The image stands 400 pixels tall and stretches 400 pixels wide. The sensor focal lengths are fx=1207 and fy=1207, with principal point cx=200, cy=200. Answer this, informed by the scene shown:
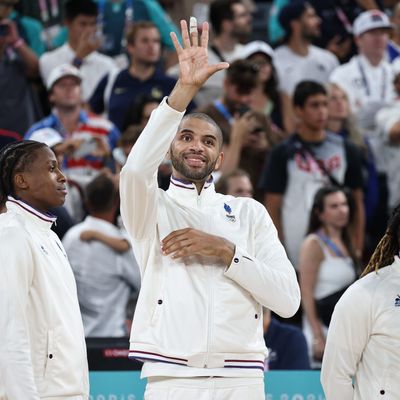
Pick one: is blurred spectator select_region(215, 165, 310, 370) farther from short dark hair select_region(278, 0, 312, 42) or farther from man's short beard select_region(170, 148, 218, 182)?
short dark hair select_region(278, 0, 312, 42)

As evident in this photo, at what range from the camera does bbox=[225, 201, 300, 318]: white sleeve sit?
5684 millimetres

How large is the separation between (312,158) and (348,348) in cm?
455

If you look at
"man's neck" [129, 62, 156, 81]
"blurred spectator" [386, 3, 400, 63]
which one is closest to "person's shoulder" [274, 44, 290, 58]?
"blurred spectator" [386, 3, 400, 63]

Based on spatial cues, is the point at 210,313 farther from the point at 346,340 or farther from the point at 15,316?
the point at 15,316

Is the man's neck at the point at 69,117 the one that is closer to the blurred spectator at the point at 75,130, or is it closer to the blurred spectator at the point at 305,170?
the blurred spectator at the point at 75,130

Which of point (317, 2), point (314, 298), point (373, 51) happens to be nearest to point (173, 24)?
point (317, 2)

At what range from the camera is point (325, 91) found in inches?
416

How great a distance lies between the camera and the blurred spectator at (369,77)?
1177 centimetres

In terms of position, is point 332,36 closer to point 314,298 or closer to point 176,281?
point 314,298

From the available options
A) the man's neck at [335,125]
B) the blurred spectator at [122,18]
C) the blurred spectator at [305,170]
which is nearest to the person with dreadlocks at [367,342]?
the blurred spectator at [305,170]

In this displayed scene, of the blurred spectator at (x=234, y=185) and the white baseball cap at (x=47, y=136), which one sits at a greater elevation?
the white baseball cap at (x=47, y=136)

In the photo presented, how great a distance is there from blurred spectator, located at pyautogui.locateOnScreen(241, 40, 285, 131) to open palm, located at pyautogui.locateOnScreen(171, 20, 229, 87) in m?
5.80

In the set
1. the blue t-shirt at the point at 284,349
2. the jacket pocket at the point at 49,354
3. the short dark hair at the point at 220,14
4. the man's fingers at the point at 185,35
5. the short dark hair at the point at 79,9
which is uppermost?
the short dark hair at the point at 79,9

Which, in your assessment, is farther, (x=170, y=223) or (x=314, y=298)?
(x=314, y=298)
